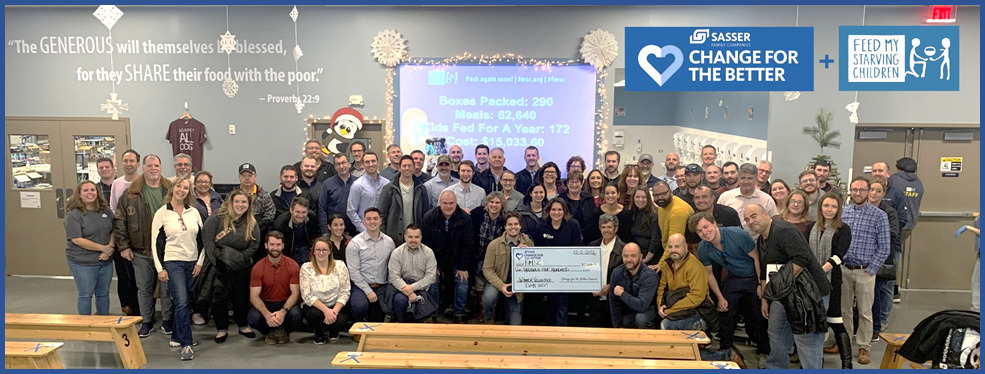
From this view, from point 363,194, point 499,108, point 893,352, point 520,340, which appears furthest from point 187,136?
point 893,352

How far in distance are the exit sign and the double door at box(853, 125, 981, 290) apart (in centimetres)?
118

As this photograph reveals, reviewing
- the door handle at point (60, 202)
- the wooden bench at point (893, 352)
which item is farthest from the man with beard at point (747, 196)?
the door handle at point (60, 202)

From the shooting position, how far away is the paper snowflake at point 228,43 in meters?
7.73

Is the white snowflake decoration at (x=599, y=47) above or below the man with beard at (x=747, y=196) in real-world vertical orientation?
above

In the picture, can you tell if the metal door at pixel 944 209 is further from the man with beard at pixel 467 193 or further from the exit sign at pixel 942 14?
the man with beard at pixel 467 193

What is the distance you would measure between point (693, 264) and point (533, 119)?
3.33 m

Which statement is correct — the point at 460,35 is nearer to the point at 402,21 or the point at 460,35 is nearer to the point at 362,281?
the point at 402,21

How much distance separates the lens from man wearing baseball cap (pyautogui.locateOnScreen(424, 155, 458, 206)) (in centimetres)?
631

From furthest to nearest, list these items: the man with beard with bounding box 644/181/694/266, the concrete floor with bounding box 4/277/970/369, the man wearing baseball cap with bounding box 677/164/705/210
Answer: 1. the man wearing baseball cap with bounding box 677/164/705/210
2. the man with beard with bounding box 644/181/694/266
3. the concrete floor with bounding box 4/277/970/369

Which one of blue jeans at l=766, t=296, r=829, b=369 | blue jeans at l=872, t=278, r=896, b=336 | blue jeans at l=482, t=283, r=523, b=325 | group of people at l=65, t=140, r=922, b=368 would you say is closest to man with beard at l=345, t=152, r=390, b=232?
group of people at l=65, t=140, r=922, b=368

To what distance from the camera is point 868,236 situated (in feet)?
17.1

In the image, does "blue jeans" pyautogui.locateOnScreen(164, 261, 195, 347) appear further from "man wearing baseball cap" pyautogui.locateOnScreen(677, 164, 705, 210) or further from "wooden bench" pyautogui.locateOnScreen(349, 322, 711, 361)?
"man wearing baseball cap" pyautogui.locateOnScreen(677, 164, 705, 210)

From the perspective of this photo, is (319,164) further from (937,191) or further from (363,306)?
(937,191)

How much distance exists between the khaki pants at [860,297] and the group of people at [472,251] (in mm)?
11
